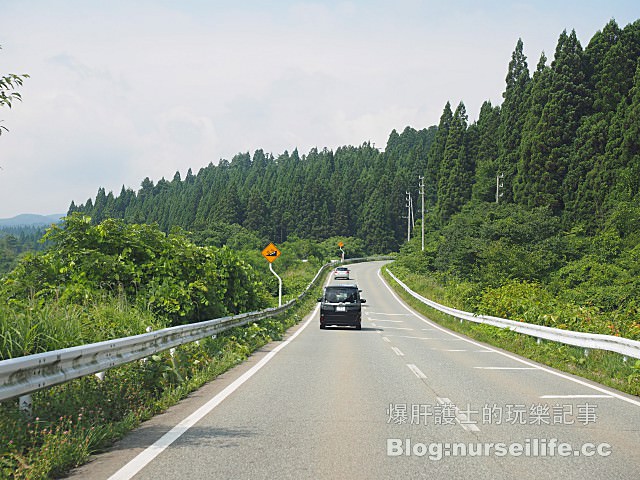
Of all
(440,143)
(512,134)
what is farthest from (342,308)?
(440,143)

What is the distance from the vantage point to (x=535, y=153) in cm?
4938

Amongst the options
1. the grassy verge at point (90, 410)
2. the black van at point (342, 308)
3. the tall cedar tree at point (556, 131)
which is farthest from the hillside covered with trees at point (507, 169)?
the black van at point (342, 308)

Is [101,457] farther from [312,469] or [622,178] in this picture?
[622,178]

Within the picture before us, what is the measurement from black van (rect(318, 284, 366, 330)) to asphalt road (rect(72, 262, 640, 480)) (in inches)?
469

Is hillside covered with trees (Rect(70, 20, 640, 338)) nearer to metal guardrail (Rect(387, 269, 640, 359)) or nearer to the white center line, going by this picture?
metal guardrail (Rect(387, 269, 640, 359))

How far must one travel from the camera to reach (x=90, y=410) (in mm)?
7059

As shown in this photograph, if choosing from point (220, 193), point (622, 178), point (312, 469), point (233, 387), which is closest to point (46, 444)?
point (312, 469)

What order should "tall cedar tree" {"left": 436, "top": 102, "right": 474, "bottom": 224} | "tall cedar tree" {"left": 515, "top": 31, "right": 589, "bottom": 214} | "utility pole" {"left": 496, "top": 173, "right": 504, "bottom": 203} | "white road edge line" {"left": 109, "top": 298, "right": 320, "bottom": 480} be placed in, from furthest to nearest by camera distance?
"tall cedar tree" {"left": 436, "top": 102, "right": 474, "bottom": 224}
"utility pole" {"left": 496, "top": 173, "right": 504, "bottom": 203}
"tall cedar tree" {"left": 515, "top": 31, "right": 589, "bottom": 214}
"white road edge line" {"left": 109, "top": 298, "right": 320, "bottom": 480}

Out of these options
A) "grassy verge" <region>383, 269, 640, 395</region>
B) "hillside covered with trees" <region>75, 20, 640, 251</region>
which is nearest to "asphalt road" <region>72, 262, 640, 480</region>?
Result: "grassy verge" <region>383, 269, 640, 395</region>

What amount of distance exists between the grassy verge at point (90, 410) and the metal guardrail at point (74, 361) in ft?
0.95

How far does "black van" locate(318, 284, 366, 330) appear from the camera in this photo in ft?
83.4

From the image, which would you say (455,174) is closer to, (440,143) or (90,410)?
(440,143)

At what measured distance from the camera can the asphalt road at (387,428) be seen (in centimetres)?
550

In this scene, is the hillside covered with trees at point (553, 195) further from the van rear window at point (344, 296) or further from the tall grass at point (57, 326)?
the tall grass at point (57, 326)
